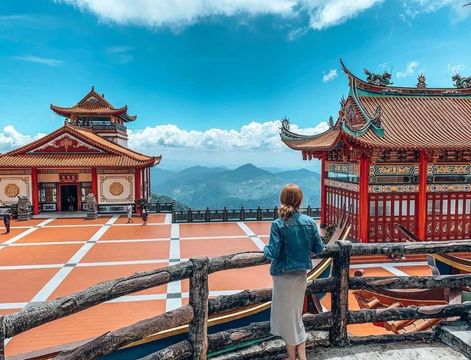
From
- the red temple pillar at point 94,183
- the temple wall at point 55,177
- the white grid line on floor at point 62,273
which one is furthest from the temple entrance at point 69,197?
the white grid line on floor at point 62,273

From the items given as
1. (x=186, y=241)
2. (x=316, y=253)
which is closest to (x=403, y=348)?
(x=316, y=253)

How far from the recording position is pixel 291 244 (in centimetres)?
302

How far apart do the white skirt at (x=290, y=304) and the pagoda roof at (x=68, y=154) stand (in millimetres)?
21529

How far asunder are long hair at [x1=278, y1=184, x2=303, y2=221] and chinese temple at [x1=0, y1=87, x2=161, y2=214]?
70.6 ft

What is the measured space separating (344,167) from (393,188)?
2.17 meters

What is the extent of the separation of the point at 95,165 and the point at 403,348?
22.3 m

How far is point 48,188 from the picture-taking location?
80.4 feet

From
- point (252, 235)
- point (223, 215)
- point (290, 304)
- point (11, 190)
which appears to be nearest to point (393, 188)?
point (252, 235)

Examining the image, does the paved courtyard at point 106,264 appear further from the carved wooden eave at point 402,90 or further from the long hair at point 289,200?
the carved wooden eave at point 402,90

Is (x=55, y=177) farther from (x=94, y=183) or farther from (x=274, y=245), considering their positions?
(x=274, y=245)

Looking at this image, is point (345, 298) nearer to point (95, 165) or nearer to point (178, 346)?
point (178, 346)

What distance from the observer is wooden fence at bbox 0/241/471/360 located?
257 cm

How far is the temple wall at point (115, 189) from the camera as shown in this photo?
24391 mm

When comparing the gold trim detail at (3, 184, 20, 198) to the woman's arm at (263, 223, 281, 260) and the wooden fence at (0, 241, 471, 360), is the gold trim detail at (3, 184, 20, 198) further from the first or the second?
the woman's arm at (263, 223, 281, 260)
